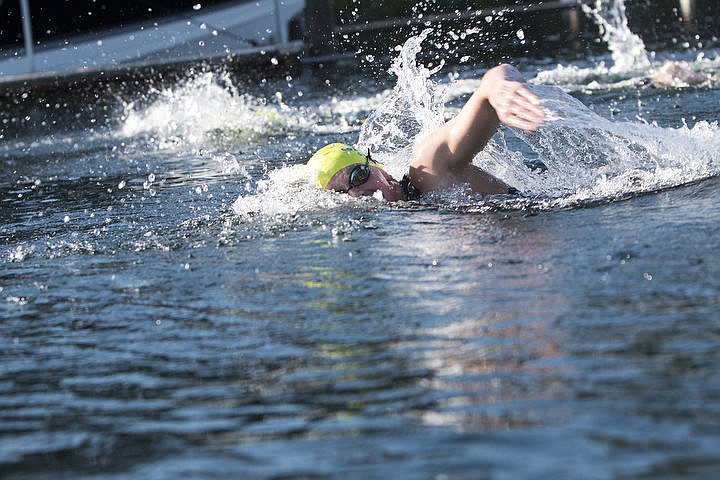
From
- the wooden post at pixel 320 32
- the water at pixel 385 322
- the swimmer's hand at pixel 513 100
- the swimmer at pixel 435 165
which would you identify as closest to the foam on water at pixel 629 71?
the water at pixel 385 322

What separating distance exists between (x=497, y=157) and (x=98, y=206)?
267cm

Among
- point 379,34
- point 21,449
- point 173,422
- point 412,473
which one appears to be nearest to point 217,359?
point 173,422

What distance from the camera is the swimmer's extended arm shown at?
4.97 metres

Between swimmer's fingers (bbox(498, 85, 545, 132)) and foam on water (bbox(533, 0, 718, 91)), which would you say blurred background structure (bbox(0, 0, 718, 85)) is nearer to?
foam on water (bbox(533, 0, 718, 91))

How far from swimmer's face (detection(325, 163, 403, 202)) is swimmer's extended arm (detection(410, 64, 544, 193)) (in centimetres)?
15

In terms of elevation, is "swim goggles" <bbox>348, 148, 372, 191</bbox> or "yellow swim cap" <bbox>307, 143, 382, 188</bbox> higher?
"yellow swim cap" <bbox>307, 143, 382, 188</bbox>

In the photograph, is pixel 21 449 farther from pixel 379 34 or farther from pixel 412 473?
pixel 379 34

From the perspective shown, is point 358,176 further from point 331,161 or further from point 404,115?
point 404,115

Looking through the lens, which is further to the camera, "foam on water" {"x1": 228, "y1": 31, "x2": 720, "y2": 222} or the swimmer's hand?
"foam on water" {"x1": 228, "y1": 31, "x2": 720, "y2": 222}

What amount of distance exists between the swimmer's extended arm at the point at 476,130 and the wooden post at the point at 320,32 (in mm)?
11022

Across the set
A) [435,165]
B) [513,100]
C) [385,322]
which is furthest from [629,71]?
[385,322]

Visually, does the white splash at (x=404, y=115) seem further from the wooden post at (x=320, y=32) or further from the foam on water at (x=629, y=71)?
the wooden post at (x=320, y=32)

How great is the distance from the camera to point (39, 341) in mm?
4039

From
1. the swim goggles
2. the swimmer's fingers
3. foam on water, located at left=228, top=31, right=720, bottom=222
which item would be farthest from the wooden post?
the swimmer's fingers
